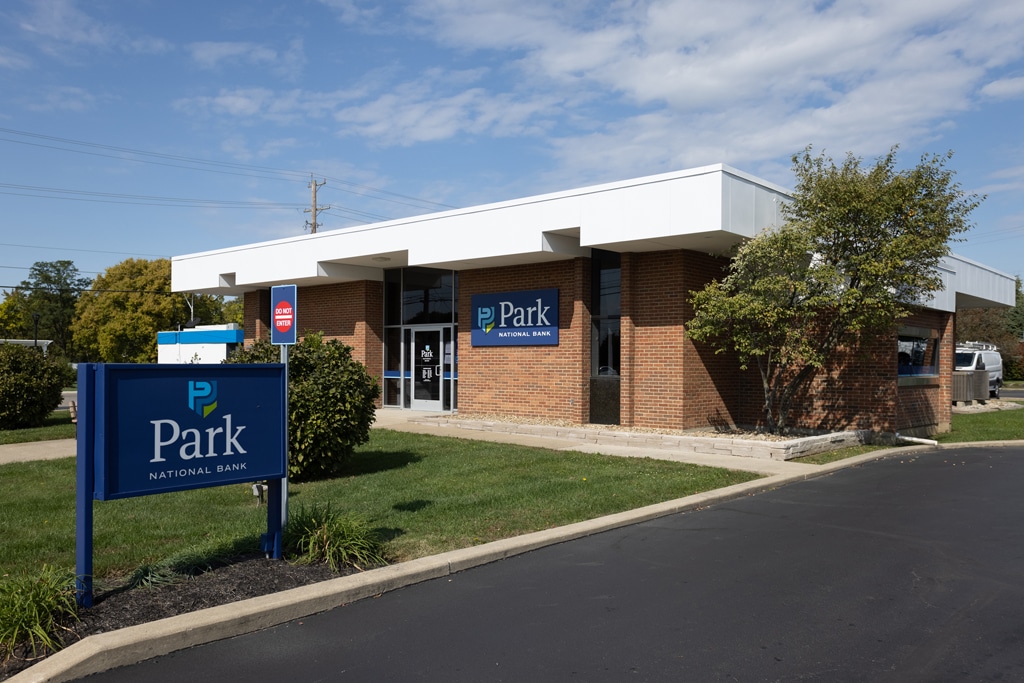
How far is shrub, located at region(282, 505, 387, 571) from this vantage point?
6535 millimetres

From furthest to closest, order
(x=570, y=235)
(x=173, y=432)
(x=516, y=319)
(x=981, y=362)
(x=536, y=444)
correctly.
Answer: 1. (x=981, y=362)
2. (x=516, y=319)
3. (x=570, y=235)
4. (x=536, y=444)
5. (x=173, y=432)

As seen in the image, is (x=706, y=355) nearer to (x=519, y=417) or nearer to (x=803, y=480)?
(x=519, y=417)

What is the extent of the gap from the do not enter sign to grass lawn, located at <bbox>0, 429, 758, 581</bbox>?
69.7 inches

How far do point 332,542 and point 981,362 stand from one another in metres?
34.0

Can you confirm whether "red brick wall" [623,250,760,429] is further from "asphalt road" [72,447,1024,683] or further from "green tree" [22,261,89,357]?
"green tree" [22,261,89,357]

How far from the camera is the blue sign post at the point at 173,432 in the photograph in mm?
5512

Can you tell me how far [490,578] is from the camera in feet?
22.0

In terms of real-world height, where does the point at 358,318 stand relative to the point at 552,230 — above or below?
below

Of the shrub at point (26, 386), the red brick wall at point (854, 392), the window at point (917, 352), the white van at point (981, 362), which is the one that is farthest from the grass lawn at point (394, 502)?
the white van at point (981, 362)

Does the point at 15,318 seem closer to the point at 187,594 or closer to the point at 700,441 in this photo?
the point at 700,441

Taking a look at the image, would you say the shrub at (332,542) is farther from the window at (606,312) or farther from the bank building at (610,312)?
the window at (606,312)

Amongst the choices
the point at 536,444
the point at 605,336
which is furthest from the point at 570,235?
the point at 536,444

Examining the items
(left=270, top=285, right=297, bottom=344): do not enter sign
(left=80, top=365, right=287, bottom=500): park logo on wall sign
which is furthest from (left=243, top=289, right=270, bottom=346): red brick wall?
(left=80, top=365, right=287, bottom=500): park logo on wall sign

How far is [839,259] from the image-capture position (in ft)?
49.1
